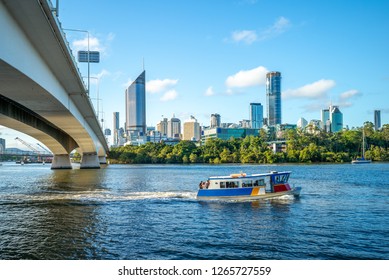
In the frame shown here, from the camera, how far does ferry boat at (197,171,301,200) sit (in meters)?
36.0

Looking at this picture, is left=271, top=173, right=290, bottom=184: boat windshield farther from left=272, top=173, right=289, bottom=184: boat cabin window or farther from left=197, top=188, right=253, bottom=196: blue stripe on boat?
left=197, top=188, right=253, bottom=196: blue stripe on boat

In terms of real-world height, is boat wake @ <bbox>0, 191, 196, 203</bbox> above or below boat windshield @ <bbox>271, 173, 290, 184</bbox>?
below

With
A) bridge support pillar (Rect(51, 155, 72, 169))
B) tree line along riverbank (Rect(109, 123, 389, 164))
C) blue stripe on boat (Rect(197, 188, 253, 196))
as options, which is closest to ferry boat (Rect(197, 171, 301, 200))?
blue stripe on boat (Rect(197, 188, 253, 196))

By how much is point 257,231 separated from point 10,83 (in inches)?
→ 660

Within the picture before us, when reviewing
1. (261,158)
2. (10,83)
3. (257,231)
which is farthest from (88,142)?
(261,158)

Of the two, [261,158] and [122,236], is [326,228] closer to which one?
[122,236]

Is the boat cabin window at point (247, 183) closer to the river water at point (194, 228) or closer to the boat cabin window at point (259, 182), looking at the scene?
the boat cabin window at point (259, 182)

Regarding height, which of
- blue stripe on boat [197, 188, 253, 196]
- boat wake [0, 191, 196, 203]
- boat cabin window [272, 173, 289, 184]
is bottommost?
boat wake [0, 191, 196, 203]

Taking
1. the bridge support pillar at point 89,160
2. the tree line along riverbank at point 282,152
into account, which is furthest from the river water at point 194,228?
the tree line along riverbank at point 282,152

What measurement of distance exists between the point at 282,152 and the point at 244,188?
120m

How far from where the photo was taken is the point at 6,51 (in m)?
17.2

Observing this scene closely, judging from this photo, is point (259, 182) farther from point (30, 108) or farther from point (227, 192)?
point (30, 108)

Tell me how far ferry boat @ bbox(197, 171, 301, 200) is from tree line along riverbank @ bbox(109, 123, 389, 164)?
108910 mm

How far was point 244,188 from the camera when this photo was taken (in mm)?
36125
